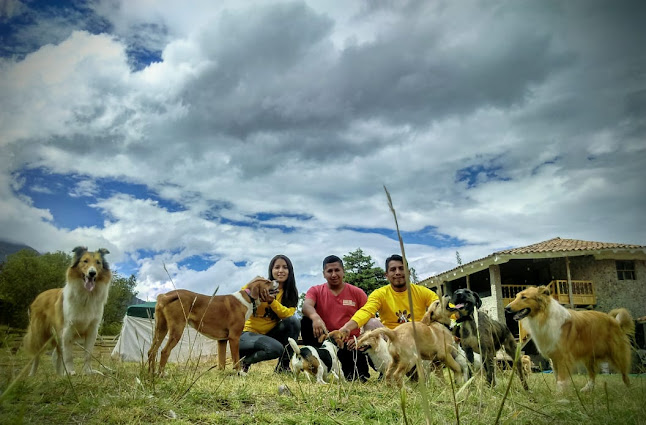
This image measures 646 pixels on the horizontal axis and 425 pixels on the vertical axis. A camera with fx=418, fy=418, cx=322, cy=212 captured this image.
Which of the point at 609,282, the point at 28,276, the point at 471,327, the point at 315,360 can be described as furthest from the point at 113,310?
the point at 609,282

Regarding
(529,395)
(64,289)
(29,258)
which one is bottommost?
(529,395)

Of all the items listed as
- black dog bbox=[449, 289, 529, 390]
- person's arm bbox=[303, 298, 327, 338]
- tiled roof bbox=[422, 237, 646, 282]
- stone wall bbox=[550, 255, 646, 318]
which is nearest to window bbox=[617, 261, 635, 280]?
stone wall bbox=[550, 255, 646, 318]

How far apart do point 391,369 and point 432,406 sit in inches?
70.3

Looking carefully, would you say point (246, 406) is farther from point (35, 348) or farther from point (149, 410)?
point (35, 348)

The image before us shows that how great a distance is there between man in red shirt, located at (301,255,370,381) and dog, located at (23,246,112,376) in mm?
3115

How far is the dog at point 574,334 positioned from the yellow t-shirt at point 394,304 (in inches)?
57.9

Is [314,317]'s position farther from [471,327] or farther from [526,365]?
[526,365]

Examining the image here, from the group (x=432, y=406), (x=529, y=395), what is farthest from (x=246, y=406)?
(x=529, y=395)

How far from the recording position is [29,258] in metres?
5.86

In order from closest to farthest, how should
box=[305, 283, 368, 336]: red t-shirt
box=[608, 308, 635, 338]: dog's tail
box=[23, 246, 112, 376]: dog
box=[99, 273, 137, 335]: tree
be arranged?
1. box=[608, 308, 635, 338]: dog's tail
2. box=[23, 246, 112, 376]: dog
3. box=[305, 283, 368, 336]: red t-shirt
4. box=[99, 273, 137, 335]: tree

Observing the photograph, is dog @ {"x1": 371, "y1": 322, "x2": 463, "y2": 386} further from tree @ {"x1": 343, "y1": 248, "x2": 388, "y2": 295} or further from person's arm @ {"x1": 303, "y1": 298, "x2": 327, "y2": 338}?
tree @ {"x1": 343, "y1": 248, "x2": 388, "y2": 295}

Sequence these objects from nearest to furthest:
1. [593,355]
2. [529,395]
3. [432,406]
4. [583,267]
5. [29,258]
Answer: [432,406] < [529,395] < [593,355] < [29,258] < [583,267]

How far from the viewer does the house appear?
33.7 feet

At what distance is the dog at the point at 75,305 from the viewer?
5102 millimetres
